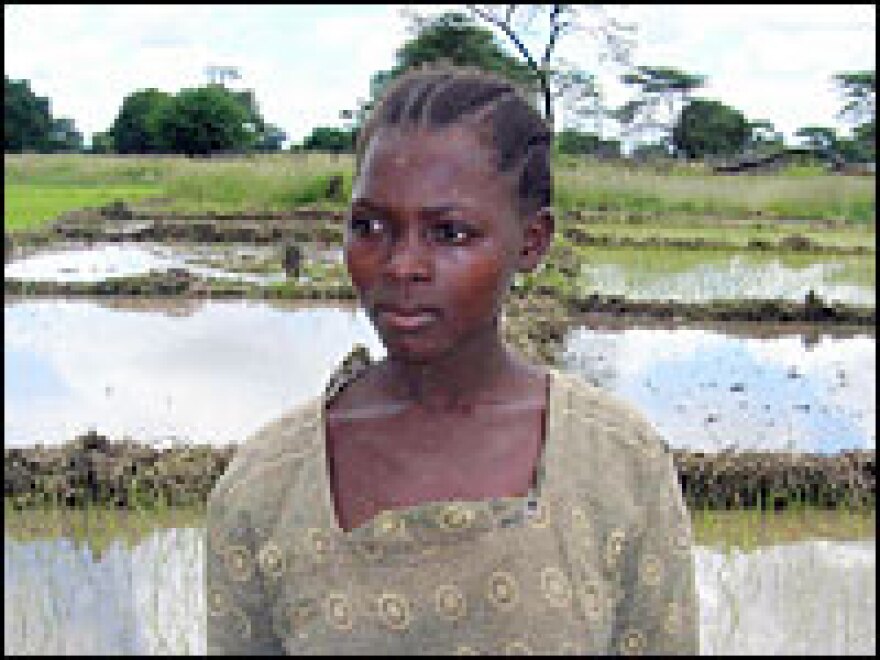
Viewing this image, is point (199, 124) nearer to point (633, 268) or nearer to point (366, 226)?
point (633, 268)

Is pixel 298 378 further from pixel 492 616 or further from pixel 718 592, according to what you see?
pixel 492 616

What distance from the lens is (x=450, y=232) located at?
3.08 ft

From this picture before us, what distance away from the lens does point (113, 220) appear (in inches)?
615

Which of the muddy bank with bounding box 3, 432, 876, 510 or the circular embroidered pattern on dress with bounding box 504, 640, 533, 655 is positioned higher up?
the circular embroidered pattern on dress with bounding box 504, 640, 533, 655

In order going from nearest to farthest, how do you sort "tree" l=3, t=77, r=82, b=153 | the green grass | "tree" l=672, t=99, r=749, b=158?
the green grass → "tree" l=672, t=99, r=749, b=158 → "tree" l=3, t=77, r=82, b=153

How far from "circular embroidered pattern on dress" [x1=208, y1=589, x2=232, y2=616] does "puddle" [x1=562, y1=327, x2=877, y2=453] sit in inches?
208

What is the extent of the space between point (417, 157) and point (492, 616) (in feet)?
1.09

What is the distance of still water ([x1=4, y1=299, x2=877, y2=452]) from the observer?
6664mm

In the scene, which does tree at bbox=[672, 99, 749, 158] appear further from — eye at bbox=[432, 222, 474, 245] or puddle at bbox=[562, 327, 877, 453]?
eye at bbox=[432, 222, 474, 245]

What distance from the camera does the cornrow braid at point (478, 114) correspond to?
3.11 feet

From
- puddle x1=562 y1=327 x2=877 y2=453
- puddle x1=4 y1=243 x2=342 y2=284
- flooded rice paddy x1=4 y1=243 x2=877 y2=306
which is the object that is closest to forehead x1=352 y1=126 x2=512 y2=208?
puddle x1=562 y1=327 x2=877 y2=453

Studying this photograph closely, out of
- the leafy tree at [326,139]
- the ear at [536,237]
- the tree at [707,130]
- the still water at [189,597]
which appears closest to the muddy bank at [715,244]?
the still water at [189,597]

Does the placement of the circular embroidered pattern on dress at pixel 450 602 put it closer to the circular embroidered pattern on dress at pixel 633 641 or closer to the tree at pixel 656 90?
the circular embroidered pattern on dress at pixel 633 641

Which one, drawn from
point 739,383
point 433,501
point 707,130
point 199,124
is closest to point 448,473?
point 433,501
